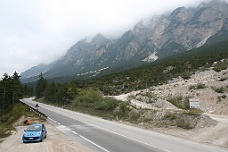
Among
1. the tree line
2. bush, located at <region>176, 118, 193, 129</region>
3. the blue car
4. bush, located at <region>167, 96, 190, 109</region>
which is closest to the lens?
the blue car

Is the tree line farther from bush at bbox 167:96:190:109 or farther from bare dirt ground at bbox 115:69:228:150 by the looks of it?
bush at bbox 167:96:190:109

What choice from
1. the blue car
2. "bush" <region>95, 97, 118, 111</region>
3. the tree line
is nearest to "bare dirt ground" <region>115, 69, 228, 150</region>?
"bush" <region>95, 97, 118, 111</region>

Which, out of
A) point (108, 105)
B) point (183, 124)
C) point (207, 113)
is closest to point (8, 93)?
point (108, 105)

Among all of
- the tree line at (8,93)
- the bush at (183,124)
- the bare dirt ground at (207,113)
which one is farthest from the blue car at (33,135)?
the tree line at (8,93)

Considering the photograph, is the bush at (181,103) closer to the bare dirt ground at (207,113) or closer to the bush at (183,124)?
the bare dirt ground at (207,113)

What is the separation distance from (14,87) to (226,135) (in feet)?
209

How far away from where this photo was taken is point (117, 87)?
282 ft

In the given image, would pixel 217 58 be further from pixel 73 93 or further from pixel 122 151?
pixel 122 151

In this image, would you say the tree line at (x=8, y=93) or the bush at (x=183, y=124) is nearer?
the bush at (x=183, y=124)

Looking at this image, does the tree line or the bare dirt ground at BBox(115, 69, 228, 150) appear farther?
the tree line

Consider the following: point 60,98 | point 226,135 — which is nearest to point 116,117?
point 226,135

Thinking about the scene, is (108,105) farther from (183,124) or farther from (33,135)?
(33,135)

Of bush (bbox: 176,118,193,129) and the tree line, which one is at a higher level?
the tree line

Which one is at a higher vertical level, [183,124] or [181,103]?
[181,103]
